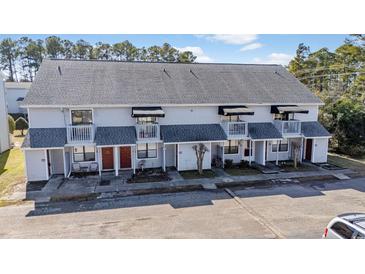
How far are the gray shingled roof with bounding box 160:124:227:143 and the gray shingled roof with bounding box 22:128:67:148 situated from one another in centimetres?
646

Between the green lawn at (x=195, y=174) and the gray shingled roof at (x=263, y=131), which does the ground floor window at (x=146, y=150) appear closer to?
the green lawn at (x=195, y=174)

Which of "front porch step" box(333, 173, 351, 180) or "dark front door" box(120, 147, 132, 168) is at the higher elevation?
"dark front door" box(120, 147, 132, 168)

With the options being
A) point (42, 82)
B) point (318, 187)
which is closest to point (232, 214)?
point (318, 187)

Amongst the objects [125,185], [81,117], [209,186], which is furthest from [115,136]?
[209,186]

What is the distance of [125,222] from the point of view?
12195 mm

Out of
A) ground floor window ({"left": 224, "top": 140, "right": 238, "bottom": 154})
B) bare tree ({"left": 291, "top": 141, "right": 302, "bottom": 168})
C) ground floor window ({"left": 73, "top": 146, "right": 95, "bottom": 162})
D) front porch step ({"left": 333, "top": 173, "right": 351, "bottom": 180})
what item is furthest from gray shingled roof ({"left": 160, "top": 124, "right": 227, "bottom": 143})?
front porch step ({"left": 333, "top": 173, "right": 351, "bottom": 180})

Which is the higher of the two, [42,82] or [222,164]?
[42,82]

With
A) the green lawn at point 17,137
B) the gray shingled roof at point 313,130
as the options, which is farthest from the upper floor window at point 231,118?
the green lawn at point 17,137

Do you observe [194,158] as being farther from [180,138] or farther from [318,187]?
[318,187]

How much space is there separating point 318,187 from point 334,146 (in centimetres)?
1123

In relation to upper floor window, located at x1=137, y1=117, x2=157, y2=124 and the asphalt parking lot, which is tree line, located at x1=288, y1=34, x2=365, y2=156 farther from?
upper floor window, located at x1=137, y1=117, x2=157, y2=124

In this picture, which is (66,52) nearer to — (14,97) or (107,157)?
(14,97)

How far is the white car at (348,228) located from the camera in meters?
7.77

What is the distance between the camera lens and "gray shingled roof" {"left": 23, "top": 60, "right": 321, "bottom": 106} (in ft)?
62.7
